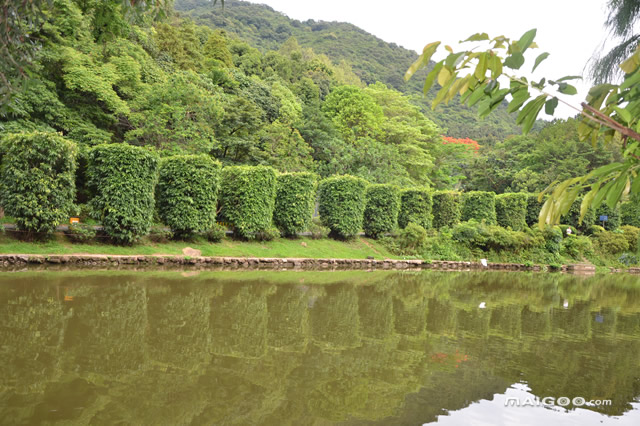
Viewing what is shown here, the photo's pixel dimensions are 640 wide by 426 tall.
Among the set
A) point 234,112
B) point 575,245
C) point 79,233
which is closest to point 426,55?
point 79,233

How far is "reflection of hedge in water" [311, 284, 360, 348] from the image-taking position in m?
5.55

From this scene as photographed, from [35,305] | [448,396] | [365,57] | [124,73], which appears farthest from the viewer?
[365,57]

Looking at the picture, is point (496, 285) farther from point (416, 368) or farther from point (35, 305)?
point (35, 305)

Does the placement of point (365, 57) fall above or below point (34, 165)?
above

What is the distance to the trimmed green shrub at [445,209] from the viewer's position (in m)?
25.8

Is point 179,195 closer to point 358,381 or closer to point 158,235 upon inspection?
point 158,235

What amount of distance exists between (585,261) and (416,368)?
26.1 metres

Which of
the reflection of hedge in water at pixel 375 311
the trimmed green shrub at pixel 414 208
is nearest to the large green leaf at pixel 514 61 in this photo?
the reflection of hedge in water at pixel 375 311

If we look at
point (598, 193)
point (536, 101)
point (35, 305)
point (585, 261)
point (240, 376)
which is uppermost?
point (536, 101)

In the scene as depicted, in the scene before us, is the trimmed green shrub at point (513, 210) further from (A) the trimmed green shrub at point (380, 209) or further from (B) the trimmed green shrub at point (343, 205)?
(B) the trimmed green shrub at point (343, 205)

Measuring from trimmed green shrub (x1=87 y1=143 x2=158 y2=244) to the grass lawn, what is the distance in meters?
0.62

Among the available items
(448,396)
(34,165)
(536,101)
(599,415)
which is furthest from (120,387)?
(34,165)

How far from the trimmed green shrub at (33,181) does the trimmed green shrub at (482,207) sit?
21758mm

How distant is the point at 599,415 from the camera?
143 inches
